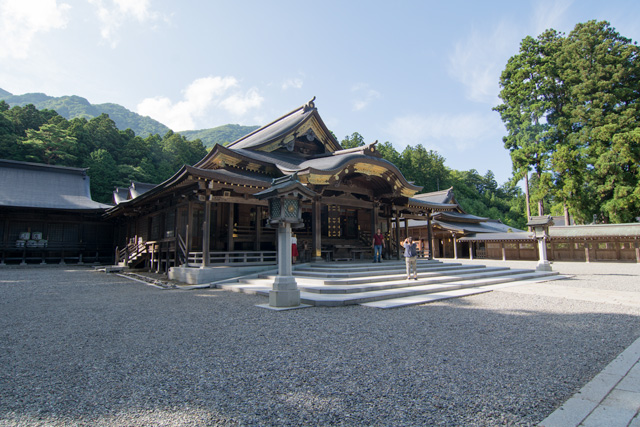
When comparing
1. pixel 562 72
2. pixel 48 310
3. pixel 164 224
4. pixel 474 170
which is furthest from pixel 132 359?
pixel 474 170

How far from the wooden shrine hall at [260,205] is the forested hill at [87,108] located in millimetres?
105484

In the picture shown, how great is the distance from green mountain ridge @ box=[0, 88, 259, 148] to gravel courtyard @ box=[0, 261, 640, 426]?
112951 mm

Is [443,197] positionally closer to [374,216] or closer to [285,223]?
[374,216]

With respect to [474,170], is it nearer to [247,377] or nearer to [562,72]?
[562,72]

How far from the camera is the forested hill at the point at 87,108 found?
112 meters

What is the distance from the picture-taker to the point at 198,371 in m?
3.38

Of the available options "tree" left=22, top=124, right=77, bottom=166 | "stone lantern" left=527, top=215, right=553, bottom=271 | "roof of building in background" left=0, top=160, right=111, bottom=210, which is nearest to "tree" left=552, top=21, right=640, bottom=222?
"stone lantern" left=527, top=215, right=553, bottom=271

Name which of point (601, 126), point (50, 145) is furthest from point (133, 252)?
point (601, 126)

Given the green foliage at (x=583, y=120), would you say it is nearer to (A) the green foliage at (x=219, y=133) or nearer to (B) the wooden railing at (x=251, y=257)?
(B) the wooden railing at (x=251, y=257)

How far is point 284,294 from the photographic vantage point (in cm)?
688

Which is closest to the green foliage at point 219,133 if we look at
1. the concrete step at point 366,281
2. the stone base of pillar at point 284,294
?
the concrete step at point 366,281

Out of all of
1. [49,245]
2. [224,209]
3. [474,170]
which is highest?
[474,170]

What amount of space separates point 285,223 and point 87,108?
14176cm

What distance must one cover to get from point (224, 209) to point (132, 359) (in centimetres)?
1148
